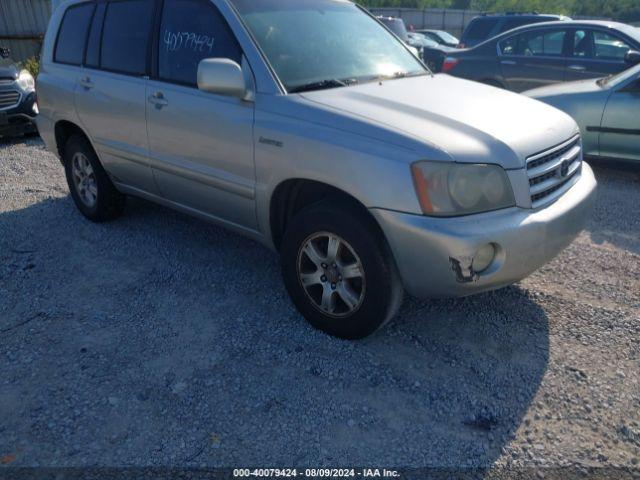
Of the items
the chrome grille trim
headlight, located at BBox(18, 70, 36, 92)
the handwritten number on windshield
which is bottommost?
the chrome grille trim

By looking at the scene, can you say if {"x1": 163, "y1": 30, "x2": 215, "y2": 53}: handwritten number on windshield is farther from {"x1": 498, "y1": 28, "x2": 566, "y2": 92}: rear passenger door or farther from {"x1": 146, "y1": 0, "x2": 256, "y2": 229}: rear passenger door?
{"x1": 498, "y1": 28, "x2": 566, "y2": 92}: rear passenger door

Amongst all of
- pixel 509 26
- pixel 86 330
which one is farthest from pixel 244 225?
pixel 509 26

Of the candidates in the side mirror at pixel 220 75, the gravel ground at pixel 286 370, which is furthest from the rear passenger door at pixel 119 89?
the side mirror at pixel 220 75

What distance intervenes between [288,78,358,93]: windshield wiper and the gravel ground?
4.38 feet

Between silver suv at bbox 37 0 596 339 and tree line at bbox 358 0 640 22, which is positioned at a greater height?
tree line at bbox 358 0 640 22

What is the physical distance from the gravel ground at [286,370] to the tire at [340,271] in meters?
0.16

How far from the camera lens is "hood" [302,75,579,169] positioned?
2.86 metres

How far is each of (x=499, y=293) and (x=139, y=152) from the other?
2.72 metres

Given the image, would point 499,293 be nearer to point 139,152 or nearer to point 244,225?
point 244,225

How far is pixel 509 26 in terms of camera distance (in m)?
12.1

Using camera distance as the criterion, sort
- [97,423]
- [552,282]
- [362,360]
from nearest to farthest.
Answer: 1. [97,423]
2. [362,360]
3. [552,282]

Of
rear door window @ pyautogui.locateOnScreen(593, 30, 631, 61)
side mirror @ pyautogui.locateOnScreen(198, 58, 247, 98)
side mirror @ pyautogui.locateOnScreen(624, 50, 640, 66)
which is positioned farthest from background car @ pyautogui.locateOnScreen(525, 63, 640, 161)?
side mirror @ pyautogui.locateOnScreen(198, 58, 247, 98)

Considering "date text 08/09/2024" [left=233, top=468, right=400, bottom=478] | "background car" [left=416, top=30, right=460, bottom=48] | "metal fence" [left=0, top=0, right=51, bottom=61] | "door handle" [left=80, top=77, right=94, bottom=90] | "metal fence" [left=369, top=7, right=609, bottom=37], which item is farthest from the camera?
"metal fence" [left=369, top=7, right=609, bottom=37]

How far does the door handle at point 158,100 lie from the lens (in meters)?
3.89
